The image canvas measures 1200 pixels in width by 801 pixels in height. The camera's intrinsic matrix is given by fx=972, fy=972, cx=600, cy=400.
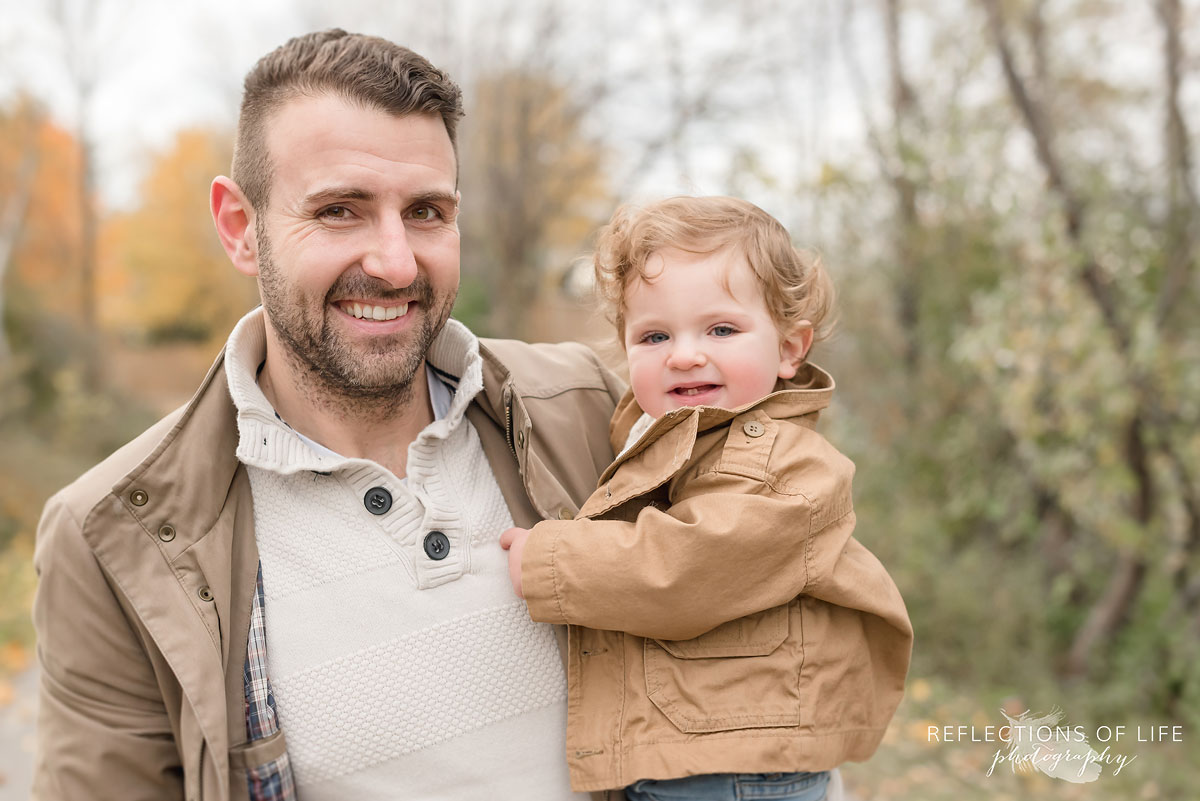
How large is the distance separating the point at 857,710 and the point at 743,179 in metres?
7.81

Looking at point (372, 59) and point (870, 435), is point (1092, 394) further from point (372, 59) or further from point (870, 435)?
point (372, 59)

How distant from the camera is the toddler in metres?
2.12

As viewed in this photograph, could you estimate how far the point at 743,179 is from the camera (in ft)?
31.2

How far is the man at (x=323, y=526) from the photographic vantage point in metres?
2.07

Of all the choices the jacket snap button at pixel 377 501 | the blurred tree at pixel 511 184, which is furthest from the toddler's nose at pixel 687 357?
the blurred tree at pixel 511 184

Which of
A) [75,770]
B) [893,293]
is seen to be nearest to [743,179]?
[893,293]

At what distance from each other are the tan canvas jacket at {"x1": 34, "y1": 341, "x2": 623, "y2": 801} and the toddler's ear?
1.29 meters

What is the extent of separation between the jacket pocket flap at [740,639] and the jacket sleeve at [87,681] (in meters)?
1.18

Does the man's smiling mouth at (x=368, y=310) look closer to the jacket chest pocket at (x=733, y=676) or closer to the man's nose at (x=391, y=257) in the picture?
the man's nose at (x=391, y=257)

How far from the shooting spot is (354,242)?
2344 mm

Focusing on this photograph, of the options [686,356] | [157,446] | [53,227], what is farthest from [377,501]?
[53,227]

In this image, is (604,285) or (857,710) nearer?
(857,710)

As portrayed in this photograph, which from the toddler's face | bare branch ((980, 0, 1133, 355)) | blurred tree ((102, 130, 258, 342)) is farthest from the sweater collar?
blurred tree ((102, 130, 258, 342))

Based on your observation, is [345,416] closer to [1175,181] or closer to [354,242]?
[354,242]
